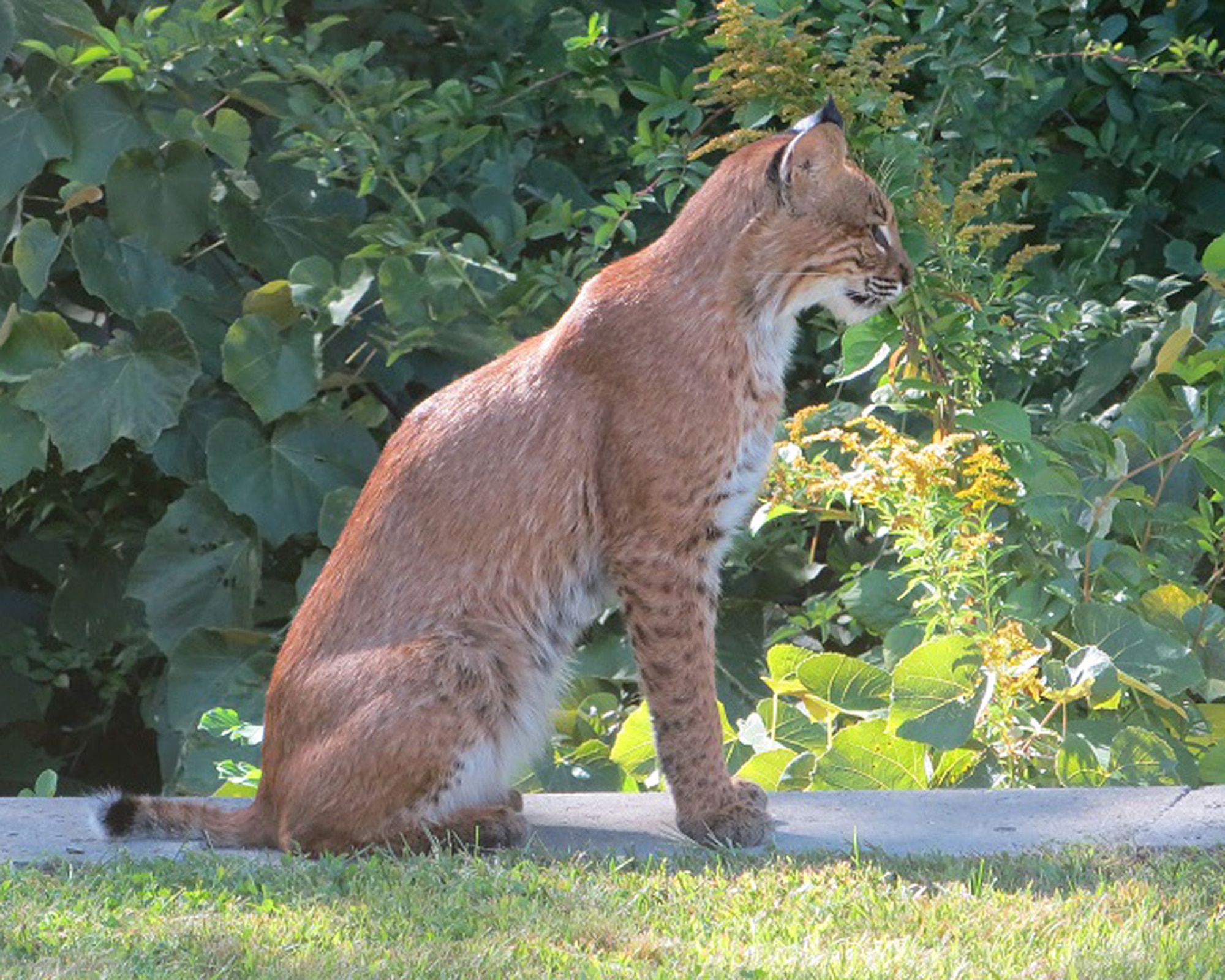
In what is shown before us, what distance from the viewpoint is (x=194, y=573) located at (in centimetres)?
670

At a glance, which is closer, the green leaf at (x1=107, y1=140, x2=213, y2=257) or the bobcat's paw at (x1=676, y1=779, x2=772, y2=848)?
the bobcat's paw at (x1=676, y1=779, x2=772, y2=848)

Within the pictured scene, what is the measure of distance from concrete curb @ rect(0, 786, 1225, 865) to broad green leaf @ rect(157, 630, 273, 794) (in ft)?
5.06

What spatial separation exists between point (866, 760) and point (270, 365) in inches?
100

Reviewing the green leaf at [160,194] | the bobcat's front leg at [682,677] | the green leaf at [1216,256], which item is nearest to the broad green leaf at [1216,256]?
the green leaf at [1216,256]

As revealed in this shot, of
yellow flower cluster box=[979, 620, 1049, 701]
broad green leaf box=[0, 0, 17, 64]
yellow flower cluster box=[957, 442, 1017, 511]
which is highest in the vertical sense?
broad green leaf box=[0, 0, 17, 64]

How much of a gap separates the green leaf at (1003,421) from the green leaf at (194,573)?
8.92ft

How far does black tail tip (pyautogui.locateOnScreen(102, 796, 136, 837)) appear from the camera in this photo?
14.2 feet

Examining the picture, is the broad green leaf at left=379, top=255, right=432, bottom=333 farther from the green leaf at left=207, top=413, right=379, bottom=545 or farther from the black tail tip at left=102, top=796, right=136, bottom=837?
the black tail tip at left=102, top=796, right=136, bottom=837

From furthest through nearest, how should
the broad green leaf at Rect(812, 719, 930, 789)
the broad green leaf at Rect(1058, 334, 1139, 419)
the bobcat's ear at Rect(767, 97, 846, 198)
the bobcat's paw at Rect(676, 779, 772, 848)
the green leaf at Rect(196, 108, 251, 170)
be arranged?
the green leaf at Rect(196, 108, 251, 170), the broad green leaf at Rect(1058, 334, 1139, 419), the broad green leaf at Rect(812, 719, 930, 789), the bobcat's ear at Rect(767, 97, 846, 198), the bobcat's paw at Rect(676, 779, 772, 848)

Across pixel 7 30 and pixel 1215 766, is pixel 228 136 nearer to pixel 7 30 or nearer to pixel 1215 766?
pixel 7 30

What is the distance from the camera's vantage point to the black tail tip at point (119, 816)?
14.2ft

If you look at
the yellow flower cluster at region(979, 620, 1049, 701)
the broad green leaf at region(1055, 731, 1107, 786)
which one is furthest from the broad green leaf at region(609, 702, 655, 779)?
the broad green leaf at region(1055, 731, 1107, 786)

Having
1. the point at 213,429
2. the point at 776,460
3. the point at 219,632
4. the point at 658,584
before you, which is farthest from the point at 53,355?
the point at 658,584

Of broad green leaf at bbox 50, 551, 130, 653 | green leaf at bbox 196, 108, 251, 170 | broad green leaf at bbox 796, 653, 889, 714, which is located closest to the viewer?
broad green leaf at bbox 796, 653, 889, 714
